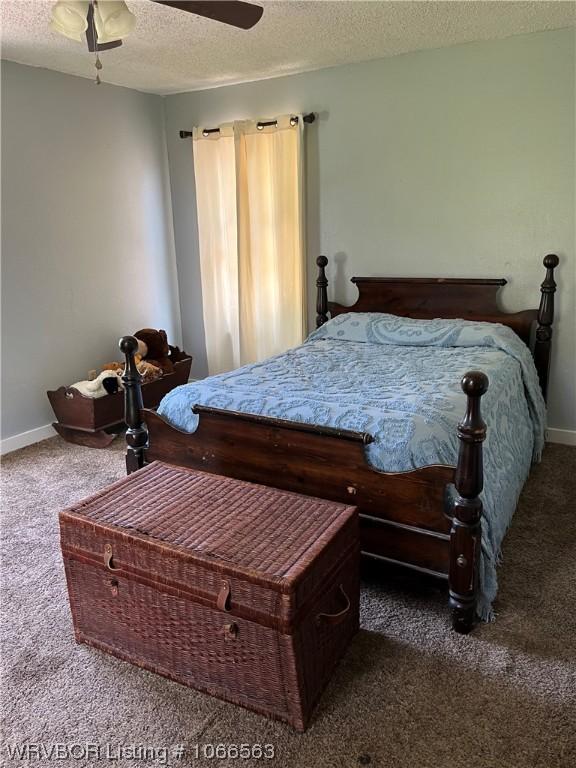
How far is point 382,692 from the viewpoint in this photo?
174 cm

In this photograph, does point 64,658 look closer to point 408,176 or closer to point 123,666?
point 123,666

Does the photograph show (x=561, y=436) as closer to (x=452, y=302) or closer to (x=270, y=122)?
(x=452, y=302)

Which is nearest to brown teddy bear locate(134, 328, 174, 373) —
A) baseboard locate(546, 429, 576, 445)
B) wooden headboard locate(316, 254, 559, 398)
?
wooden headboard locate(316, 254, 559, 398)

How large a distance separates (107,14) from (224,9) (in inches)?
15.4

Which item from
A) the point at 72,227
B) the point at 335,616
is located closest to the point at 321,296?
the point at 72,227

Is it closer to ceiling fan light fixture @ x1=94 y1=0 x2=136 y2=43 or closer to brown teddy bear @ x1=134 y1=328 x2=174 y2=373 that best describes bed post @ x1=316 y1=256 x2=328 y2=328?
brown teddy bear @ x1=134 y1=328 x2=174 y2=373

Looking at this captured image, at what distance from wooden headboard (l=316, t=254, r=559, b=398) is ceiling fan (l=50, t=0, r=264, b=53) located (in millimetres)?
2070

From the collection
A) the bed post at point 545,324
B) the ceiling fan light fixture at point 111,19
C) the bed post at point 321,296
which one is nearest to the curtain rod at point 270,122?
the bed post at point 321,296

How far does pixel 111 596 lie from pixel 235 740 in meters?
0.57

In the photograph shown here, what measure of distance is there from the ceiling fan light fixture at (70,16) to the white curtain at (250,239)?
2192 millimetres

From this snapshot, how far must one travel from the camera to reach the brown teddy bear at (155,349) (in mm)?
4277

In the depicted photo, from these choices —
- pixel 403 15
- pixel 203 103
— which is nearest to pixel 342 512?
pixel 403 15

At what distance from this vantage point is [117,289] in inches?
173

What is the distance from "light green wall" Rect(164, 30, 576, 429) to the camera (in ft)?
11.0
